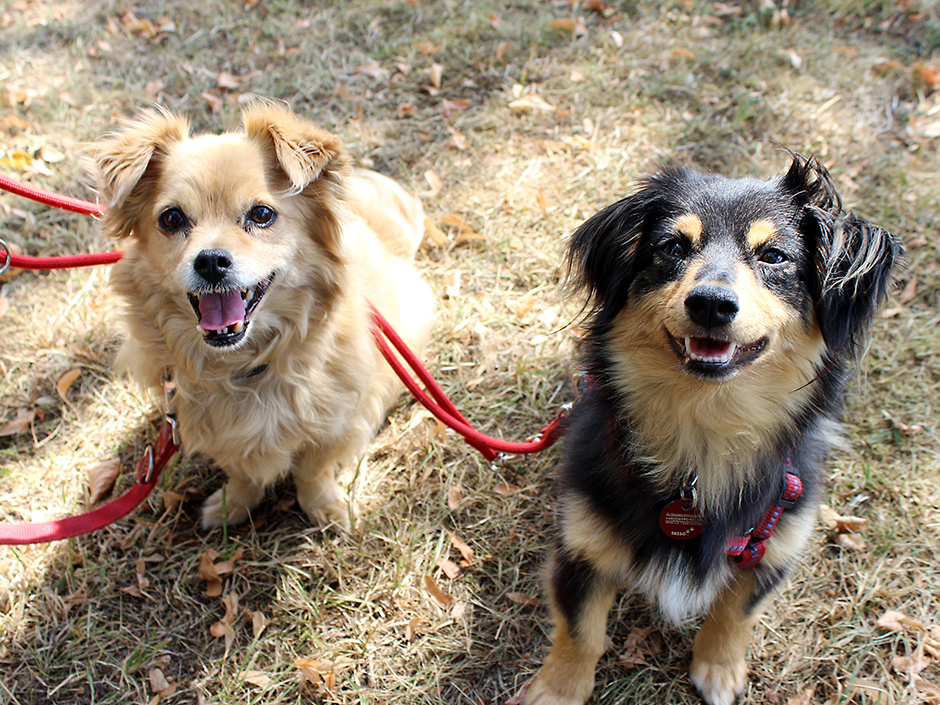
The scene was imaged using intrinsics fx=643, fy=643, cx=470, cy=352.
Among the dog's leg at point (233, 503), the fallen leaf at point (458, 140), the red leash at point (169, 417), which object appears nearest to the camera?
the red leash at point (169, 417)

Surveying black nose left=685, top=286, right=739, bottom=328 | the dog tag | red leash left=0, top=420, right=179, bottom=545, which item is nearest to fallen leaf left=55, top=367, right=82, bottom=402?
red leash left=0, top=420, right=179, bottom=545

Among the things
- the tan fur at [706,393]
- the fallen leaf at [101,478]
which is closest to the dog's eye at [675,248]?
the tan fur at [706,393]

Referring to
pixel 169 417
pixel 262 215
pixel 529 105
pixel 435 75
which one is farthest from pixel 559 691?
pixel 435 75

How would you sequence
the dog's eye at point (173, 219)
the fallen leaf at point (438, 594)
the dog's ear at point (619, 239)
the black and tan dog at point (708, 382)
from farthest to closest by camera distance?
1. the fallen leaf at point (438, 594)
2. the dog's eye at point (173, 219)
3. the dog's ear at point (619, 239)
4. the black and tan dog at point (708, 382)

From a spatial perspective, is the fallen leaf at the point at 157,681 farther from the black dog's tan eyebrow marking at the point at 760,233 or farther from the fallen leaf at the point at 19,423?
the black dog's tan eyebrow marking at the point at 760,233

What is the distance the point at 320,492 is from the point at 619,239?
1.62 metres

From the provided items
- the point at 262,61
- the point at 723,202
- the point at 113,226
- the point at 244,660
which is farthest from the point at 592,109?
the point at 244,660

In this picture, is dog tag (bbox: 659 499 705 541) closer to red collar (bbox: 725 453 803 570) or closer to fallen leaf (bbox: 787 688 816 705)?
red collar (bbox: 725 453 803 570)

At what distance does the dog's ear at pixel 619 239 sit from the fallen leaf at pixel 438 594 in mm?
1324

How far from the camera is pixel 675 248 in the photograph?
196cm

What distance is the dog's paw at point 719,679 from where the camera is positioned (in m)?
2.26

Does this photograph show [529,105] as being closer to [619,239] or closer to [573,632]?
[619,239]

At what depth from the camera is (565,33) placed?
480 centimetres

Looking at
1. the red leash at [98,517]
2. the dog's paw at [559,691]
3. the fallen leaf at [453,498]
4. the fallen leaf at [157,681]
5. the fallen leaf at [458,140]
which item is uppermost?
the fallen leaf at [458,140]
